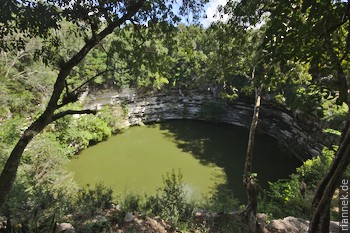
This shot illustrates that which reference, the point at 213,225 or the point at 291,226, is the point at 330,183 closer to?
→ the point at 213,225

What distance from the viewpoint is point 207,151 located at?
12.3m

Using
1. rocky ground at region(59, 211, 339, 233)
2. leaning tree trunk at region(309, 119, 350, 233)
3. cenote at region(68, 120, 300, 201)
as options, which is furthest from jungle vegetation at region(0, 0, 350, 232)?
cenote at region(68, 120, 300, 201)

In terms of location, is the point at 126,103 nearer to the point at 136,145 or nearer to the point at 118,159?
the point at 136,145

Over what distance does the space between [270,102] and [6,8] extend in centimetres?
1220

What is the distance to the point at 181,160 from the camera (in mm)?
11484

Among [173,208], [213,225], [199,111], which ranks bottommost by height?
[213,225]

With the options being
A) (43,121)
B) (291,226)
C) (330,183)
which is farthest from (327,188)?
(43,121)

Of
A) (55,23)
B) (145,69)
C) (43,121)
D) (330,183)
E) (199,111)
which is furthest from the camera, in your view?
(199,111)

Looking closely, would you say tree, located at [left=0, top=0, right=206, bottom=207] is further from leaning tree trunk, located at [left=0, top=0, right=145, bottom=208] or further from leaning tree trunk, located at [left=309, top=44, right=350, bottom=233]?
leaning tree trunk, located at [left=309, top=44, right=350, bottom=233]

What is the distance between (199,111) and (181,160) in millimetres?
5046

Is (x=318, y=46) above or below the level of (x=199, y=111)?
below

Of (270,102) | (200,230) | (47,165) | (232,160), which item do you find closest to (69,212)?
(200,230)

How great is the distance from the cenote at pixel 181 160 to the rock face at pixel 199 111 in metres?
0.54

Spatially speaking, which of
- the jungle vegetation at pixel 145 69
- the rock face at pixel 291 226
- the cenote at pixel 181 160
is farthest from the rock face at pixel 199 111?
the rock face at pixel 291 226
